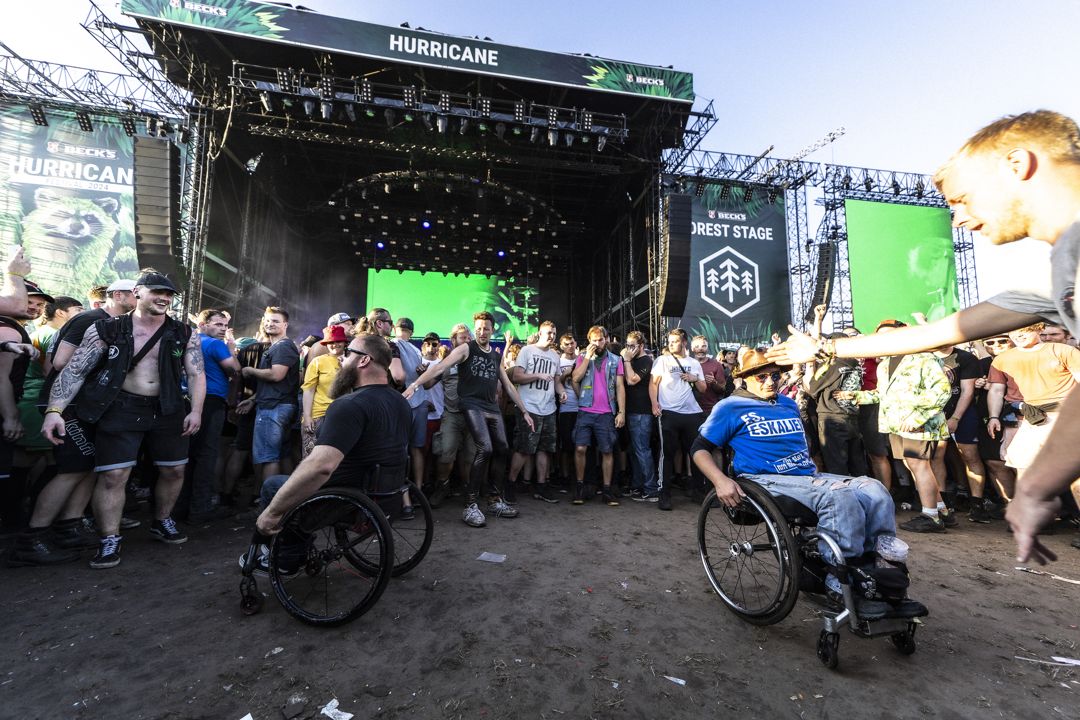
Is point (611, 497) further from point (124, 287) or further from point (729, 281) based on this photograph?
point (729, 281)

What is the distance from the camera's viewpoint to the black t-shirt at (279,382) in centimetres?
419

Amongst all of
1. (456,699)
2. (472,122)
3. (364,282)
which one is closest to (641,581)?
(456,699)

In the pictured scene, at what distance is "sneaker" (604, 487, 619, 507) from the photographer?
499cm

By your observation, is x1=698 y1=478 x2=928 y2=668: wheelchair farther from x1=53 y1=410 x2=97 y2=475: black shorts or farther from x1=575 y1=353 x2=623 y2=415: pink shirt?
x1=53 y1=410 x2=97 y2=475: black shorts

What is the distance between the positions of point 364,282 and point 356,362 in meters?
17.1

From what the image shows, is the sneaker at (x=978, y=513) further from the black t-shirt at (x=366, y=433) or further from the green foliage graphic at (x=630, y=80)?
the green foliage graphic at (x=630, y=80)

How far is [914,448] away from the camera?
416 cm

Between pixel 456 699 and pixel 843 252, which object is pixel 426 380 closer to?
pixel 456 699

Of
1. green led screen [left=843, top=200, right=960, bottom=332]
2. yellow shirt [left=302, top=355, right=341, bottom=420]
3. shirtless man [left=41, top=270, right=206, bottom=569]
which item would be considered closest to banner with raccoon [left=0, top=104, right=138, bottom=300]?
shirtless man [left=41, top=270, right=206, bottom=569]

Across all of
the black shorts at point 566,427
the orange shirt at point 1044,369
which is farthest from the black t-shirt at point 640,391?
the orange shirt at point 1044,369

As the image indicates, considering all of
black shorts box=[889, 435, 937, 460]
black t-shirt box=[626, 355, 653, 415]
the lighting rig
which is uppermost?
the lighting rig

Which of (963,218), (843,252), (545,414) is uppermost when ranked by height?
(843,252)

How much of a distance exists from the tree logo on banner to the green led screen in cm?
342

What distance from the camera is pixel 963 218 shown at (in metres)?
1.39
